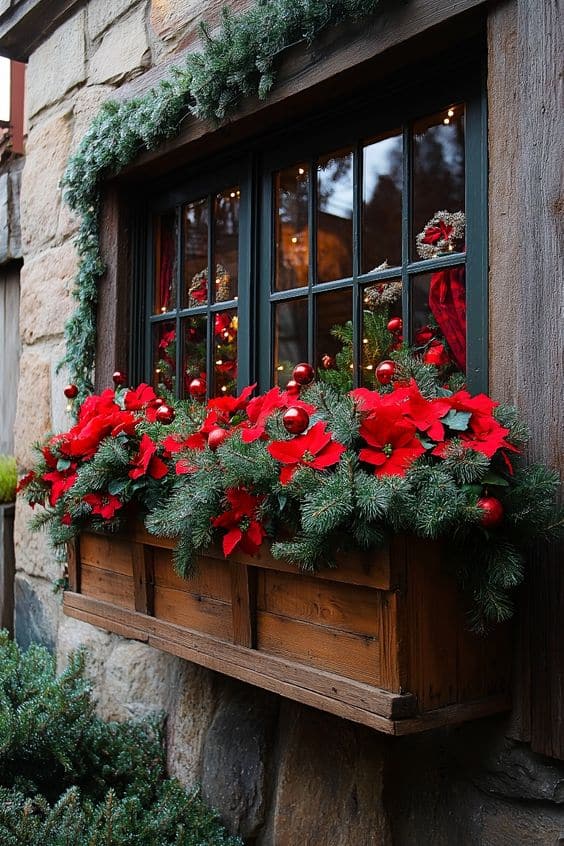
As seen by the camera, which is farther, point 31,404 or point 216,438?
point 31,404

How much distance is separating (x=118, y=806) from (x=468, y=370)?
1.44 metres

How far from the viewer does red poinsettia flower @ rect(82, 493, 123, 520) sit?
202 cm

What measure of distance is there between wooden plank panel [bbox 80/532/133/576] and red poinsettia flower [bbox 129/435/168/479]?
275 millimetres

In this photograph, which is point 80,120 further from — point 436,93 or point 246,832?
A: point 246,832

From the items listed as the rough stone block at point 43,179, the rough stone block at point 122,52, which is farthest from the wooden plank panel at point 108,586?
the rough stone block at point 122,52

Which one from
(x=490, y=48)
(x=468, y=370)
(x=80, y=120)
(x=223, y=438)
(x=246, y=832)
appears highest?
(x=80, y=120)

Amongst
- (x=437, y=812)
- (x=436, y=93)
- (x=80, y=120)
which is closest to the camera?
(x=437, y=812)

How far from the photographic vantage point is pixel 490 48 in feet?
5.61

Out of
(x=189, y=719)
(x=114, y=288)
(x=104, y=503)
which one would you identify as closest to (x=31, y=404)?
(x=114, y=288)

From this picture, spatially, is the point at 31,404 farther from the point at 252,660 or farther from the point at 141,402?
the point at 252,660

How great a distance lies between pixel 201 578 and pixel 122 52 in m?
1.96

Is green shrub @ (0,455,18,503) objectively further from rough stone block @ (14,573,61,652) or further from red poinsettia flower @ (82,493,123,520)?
red poinsettia flower @ (82,493,123,520)

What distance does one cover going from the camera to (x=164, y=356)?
2842 millimetres

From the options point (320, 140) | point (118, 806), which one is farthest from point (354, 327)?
point (118, 806)
